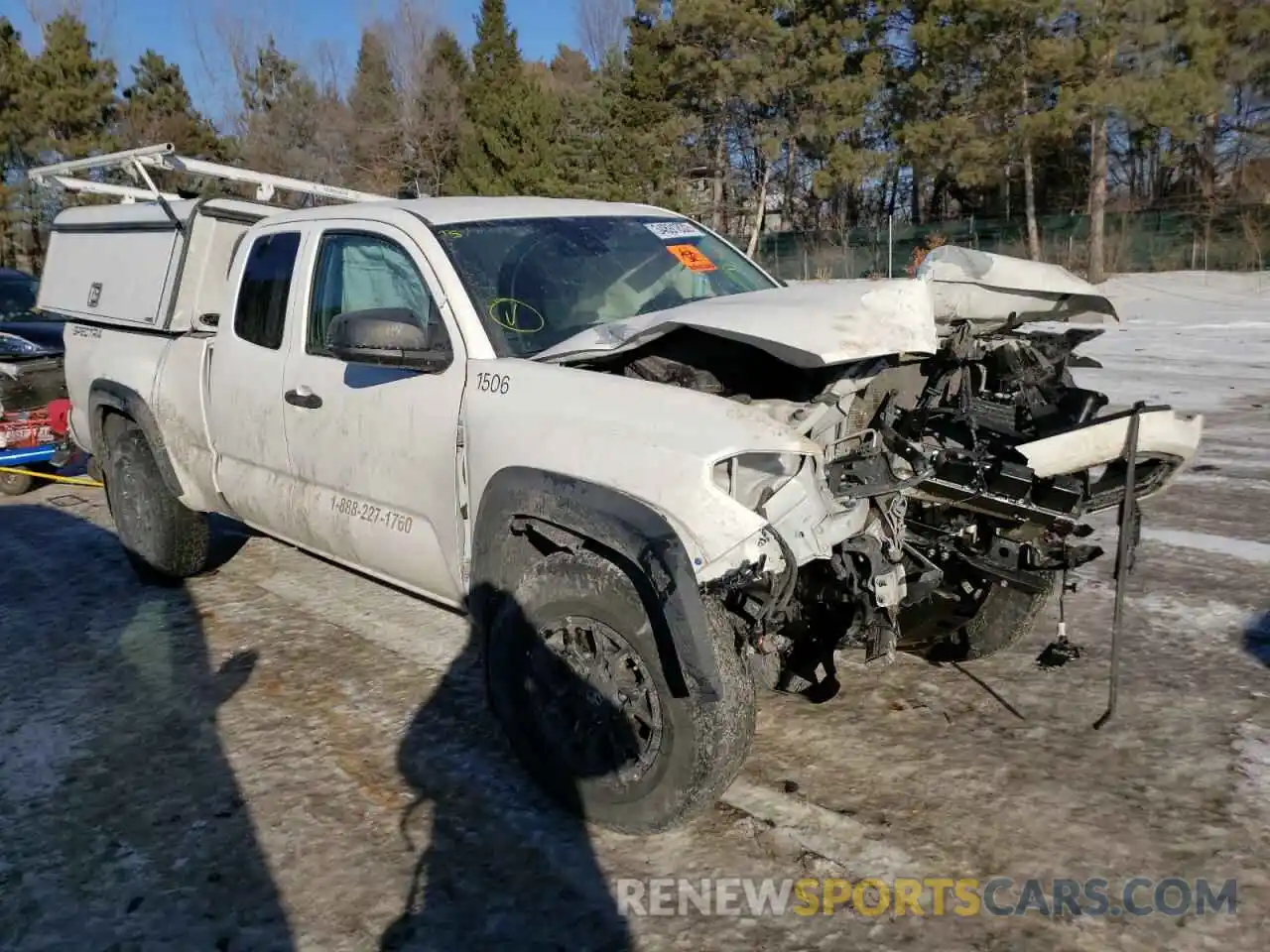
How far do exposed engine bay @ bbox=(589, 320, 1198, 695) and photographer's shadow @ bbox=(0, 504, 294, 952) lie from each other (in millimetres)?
1792

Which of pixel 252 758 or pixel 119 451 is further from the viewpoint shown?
pixel 119 451

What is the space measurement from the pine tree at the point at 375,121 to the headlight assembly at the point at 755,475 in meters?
45.9

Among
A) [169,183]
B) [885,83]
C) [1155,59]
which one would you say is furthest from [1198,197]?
[169,183]

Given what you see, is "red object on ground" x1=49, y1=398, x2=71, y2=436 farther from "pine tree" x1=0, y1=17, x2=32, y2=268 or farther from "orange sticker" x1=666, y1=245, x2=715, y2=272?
"pine tree" x1=0, y1=17, x2=32, y2=268

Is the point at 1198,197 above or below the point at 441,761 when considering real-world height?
above

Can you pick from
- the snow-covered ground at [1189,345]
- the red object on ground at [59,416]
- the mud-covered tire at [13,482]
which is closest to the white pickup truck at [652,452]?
the snow-covered ground at [1189,345]

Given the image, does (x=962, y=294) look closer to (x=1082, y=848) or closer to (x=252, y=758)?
(x=1082, y=848)

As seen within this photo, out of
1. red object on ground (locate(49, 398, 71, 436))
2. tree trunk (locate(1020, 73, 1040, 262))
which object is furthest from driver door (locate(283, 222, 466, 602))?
tree trunk (locate(1020, 73, 1040, 262))

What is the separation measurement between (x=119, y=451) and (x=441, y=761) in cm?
336

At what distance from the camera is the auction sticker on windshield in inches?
177

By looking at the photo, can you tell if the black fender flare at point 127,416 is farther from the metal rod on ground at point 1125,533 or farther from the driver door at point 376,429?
the metal rod on ground at point 1125,533

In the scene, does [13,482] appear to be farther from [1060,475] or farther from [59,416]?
[1060,475]

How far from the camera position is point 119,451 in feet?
19.1

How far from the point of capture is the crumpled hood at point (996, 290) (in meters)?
3.63
